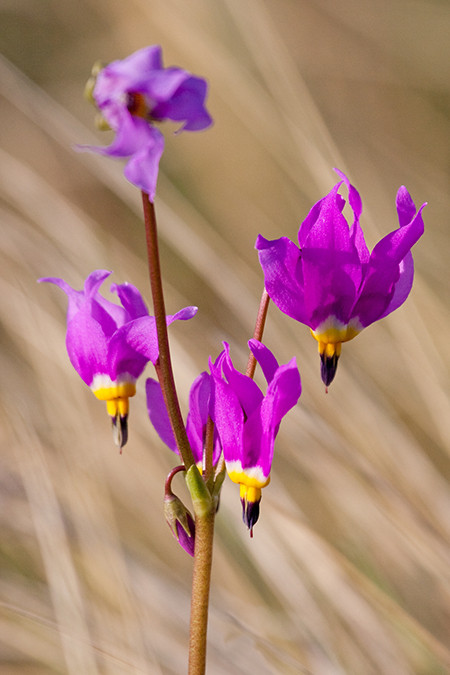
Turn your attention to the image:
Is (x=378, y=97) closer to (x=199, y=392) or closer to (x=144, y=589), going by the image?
(x=144, y=589)

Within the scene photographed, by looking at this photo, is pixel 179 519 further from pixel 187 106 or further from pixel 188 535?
pixel 187 106

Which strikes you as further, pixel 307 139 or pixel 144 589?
pixel 307 139

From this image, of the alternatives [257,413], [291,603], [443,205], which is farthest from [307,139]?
[257,413]

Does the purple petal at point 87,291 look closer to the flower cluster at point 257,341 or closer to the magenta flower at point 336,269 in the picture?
the flower cluster at point 257,341

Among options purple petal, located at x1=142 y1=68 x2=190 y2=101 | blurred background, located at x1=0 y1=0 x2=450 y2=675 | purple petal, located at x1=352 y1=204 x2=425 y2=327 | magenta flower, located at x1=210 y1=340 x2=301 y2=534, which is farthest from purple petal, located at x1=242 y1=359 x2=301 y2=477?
blurred background, located at x1=0 y1=0 x2=450 y2=675

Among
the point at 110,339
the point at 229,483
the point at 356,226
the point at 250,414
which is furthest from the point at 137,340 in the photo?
the point at 229,483

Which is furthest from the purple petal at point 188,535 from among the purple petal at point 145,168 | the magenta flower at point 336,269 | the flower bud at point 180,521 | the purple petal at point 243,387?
the purple petal at point 145,168

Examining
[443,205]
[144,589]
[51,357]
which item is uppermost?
[443,205]
